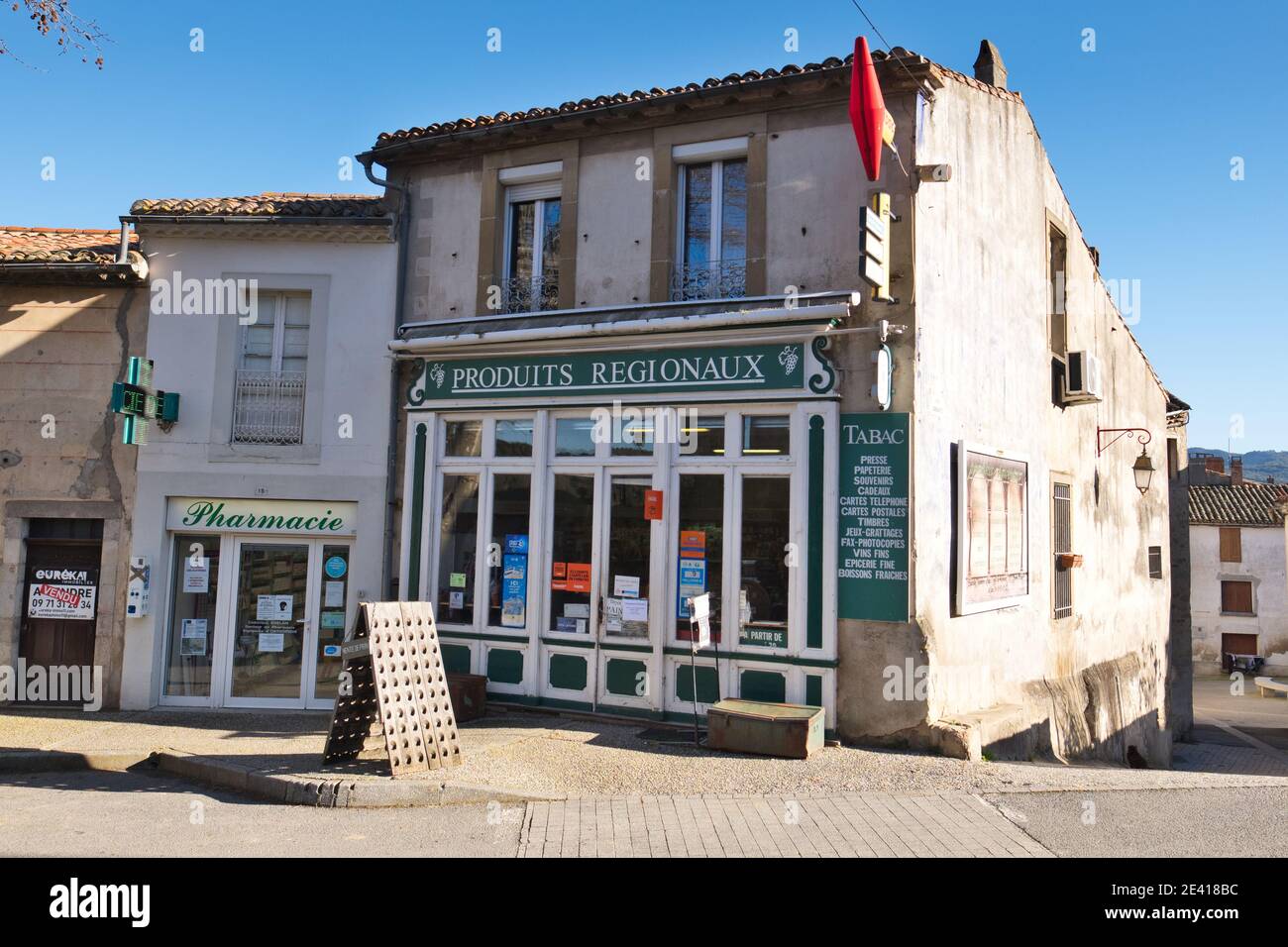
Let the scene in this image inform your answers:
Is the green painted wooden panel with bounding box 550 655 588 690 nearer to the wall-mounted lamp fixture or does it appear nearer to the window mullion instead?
the window mullion

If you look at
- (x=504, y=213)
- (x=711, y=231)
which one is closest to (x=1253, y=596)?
(x=711, y=231)

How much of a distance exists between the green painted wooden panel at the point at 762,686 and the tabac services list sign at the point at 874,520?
2.89ft

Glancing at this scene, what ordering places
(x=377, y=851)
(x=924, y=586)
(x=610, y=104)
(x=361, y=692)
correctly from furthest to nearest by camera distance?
1. (x=610, y=104)
2. (x=924, y=586)
3. (x=361, y=692)
4. (x=377, y=851)

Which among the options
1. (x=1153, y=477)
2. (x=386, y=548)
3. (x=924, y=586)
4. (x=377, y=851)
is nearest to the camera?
(x=377, y=851)

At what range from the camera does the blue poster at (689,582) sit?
9.24 meters

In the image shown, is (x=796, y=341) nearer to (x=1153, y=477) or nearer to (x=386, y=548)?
(x=386, y=548)

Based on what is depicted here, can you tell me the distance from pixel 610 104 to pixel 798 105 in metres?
1.99

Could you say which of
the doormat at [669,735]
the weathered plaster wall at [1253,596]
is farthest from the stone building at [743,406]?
the weathered plaster wall at [1253,596]

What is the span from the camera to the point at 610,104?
9.98 meters

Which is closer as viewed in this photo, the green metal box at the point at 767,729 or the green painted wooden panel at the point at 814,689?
the green metal box at the point at 767,729

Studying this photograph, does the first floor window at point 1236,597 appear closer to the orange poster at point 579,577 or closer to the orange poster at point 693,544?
the orange poster at point 693,544

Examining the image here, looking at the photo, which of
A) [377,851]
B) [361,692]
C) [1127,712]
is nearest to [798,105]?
[361,692]

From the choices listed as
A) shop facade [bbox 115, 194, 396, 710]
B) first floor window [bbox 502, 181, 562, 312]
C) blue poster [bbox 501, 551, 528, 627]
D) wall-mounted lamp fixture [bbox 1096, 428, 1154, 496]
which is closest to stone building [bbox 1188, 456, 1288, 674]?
wall-mounted lamp fixture [bbox 1096, 428, 1154, 496]

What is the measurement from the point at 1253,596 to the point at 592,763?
39934 millimetres
